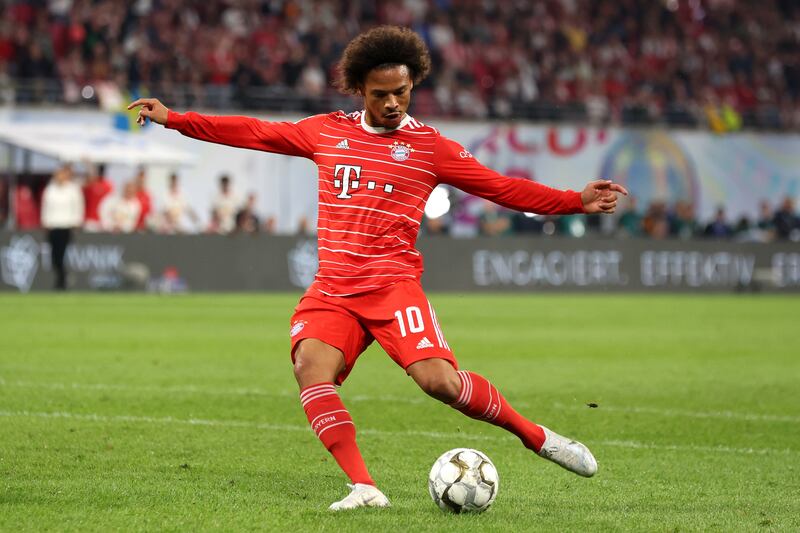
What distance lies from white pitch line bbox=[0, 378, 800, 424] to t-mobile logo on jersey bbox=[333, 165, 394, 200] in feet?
13.7

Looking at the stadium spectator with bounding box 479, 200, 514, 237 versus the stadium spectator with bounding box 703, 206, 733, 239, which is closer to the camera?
the stadium spectator with bounding box 479, 200, 514, 237

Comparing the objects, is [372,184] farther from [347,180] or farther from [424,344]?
[424,344]

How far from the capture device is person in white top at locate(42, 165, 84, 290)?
22.6 metres

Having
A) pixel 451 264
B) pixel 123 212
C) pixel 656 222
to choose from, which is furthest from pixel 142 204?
pixel 656 222

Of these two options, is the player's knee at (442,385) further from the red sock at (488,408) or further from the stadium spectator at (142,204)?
the stadium spectator at (142,204)

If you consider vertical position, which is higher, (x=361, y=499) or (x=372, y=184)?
(x=372, y=184)

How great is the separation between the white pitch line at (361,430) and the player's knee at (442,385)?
7.74 ft

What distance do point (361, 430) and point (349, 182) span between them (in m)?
2.83

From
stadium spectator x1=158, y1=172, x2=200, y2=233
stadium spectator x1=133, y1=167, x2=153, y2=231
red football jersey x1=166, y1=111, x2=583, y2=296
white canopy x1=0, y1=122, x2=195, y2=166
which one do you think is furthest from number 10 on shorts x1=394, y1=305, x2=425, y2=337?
white canopy x1=0, y1=122, x2=195, y2=166

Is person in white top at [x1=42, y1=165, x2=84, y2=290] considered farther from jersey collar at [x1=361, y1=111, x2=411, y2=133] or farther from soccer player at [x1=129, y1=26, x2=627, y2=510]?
jersey collar at [x1=361, y1=111, x2=411, y2=133]

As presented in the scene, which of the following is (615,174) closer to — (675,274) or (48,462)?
(675,274)

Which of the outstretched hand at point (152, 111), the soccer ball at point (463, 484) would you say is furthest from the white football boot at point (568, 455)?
the outstretched hand at point (152, 111)

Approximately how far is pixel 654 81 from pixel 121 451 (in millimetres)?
29449

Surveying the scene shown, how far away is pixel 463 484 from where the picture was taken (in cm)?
589
